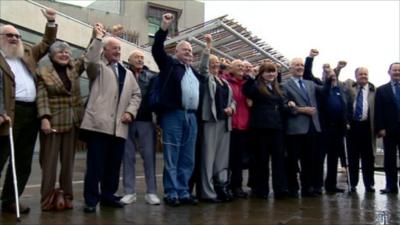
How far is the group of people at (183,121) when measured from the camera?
18.0 ft

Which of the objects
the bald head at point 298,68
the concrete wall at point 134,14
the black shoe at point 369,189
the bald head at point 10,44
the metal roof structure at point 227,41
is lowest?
the black shoe at point 369,189

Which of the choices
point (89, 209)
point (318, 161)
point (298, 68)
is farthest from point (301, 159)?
point (89, 209)

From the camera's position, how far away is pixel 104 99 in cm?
574

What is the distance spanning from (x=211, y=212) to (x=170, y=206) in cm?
58

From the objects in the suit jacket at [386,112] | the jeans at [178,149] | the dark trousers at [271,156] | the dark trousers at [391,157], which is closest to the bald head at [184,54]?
the jeans at [178,149]

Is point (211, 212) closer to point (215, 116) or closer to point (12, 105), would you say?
point (215, 116)

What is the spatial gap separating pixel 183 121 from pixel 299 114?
78.2 inches

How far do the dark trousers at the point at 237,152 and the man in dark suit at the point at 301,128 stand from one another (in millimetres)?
778

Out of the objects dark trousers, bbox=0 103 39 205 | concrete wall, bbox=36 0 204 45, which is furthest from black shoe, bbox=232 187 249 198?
concrete wall, bbox=36 0 204 45

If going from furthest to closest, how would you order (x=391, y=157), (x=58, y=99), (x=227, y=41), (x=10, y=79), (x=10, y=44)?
(x=227, y=41)
(x=391, y=157)
(x=58, y=99)
(x=10, y=44)
(x=10, y=79)

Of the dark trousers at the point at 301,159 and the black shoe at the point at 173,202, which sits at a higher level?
the dark trousers at the point at 301,159

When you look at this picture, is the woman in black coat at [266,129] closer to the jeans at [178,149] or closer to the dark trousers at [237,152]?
the dark trousers at [237,152]

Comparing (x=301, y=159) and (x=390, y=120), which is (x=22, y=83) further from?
(x=390, y=120)

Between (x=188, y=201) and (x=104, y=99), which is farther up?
(x=104, y=99)
